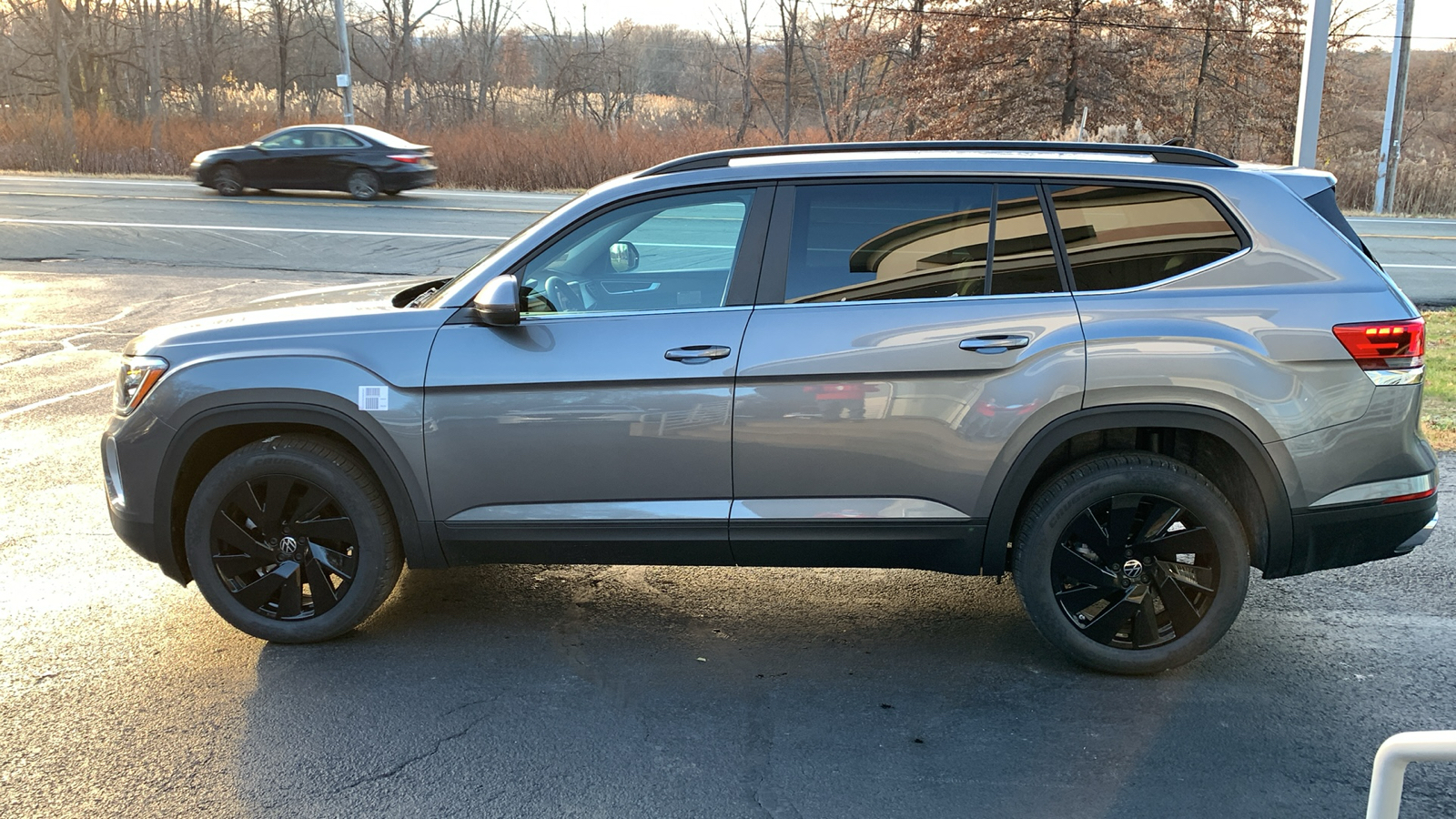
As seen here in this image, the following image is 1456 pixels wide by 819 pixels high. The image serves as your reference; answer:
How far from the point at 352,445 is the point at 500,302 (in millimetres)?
858

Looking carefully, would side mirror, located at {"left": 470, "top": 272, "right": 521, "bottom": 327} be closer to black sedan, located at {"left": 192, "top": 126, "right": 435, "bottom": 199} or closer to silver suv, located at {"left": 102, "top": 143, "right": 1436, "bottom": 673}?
silver suv, located at {"left": 102, "top": 143, "right": 1436, "bottom": 673}

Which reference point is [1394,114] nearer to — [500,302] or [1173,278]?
[1173,278]

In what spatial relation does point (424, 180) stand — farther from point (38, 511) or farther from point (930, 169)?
point (930, 169)

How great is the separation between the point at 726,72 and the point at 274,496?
161 feet

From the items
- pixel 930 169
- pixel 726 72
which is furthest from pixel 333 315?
pixel 726 72

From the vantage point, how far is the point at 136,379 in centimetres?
421

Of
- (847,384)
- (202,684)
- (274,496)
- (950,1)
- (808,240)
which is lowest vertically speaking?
(202,684)

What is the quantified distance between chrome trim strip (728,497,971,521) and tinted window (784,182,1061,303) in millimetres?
714

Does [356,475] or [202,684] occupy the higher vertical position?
[356,475]

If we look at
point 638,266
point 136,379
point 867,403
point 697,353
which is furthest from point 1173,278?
point 136,379

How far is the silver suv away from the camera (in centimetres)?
379

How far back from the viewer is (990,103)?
30891 mm

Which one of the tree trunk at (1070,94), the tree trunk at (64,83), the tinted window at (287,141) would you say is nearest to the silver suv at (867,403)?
the tinted window at (287,141)

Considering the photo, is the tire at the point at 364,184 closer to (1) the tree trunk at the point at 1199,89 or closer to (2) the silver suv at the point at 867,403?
(2) the silver suv at the point at 867,403
